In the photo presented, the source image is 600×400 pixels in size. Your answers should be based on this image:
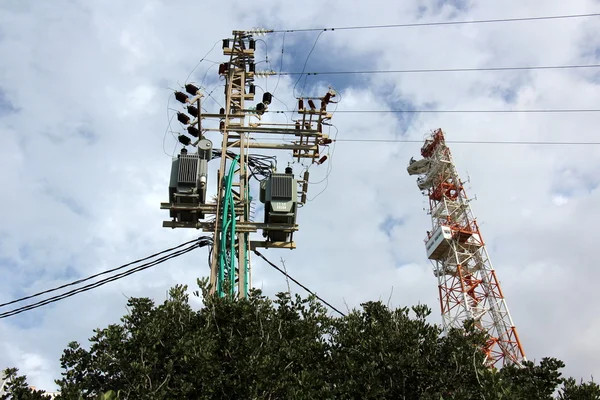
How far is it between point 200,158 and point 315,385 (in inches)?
241

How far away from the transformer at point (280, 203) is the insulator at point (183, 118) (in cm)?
255

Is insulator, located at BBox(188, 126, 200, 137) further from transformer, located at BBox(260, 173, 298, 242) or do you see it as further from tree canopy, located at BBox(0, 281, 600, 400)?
tree canopy, located at BBox(0, 281, 600, 400)

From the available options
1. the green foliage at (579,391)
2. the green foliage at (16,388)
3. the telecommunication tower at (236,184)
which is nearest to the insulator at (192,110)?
the telecommunication tower at (236,184)

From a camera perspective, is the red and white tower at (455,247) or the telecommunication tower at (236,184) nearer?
the telecommunication tower at (236,184)

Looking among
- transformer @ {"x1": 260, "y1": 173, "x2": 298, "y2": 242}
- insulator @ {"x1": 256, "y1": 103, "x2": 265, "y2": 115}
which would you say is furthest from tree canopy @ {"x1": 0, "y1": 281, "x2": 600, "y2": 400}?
Answer: insulator @ {"x1": 256, "y1": 103, "x2": 265, "y2": 115}

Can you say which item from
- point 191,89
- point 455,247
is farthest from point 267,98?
point 455,247

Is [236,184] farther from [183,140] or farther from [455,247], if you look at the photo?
[455,247]

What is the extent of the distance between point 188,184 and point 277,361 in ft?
16.5

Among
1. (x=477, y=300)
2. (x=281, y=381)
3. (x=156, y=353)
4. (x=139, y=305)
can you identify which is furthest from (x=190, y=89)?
(x=477, y=300)

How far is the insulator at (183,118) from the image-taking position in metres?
13.0

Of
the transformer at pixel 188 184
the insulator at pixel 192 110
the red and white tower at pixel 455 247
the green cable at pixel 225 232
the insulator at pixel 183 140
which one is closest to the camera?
the green cable at pixel 225 232

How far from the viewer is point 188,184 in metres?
11.9

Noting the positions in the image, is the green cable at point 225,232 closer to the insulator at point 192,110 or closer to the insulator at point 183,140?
the insulator at point 183,140

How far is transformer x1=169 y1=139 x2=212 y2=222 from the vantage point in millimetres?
11898
